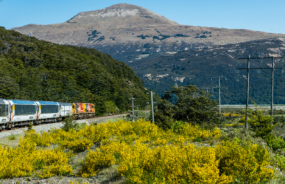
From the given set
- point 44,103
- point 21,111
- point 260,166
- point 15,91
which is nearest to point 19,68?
point 15,91

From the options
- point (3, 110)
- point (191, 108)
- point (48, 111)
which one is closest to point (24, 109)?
point (3, 110)

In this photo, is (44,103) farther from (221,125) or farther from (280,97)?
(280,97)

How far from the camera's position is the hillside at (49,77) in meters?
67.1

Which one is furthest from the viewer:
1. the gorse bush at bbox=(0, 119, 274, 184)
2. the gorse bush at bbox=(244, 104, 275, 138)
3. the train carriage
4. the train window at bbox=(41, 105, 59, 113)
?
the train carriage

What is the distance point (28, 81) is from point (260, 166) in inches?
2725

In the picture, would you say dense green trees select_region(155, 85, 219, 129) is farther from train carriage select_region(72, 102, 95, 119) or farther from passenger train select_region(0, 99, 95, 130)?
train carriage select_region(72, 102, 95, 119)

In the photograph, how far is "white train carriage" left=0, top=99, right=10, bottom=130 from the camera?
24656 mm

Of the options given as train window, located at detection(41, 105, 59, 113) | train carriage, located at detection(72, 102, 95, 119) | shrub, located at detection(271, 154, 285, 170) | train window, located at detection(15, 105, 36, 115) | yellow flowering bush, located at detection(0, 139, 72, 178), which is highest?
shrub, located at detection(271, 154, 285, 170)

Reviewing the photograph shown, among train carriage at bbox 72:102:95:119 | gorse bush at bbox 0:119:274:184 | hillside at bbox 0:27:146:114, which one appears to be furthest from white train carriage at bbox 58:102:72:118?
gorse bush at bbox 0:119:274:184

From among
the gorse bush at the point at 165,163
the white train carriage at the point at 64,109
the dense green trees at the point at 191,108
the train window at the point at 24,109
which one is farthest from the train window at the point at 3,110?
the white train carriage at the point at 64,109

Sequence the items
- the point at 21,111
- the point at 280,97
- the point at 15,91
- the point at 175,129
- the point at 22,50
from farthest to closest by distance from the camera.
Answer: the point at 280,97, the point at 22,50, the point at 15,91, the point at 21,111, the point at 175,129

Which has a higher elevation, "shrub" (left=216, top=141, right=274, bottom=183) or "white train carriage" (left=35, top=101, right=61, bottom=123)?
"shrub" (left=216, top=141, right=274, bottom=183)

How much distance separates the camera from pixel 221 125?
103 ft

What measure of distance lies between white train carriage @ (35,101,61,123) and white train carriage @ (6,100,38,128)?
1189 millimetres
